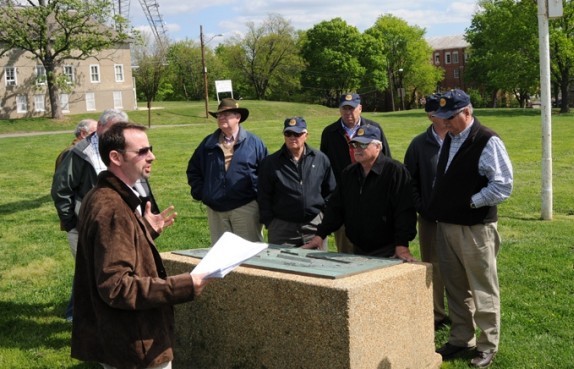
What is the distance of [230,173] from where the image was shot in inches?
257

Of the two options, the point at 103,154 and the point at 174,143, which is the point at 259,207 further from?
the point at 174,143

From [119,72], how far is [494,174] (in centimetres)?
5957

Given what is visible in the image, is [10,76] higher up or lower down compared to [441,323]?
higher up

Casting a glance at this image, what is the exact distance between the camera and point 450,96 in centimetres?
495

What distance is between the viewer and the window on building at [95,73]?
59.2 metres

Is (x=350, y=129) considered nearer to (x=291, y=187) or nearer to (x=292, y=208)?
(x=291, y=187)

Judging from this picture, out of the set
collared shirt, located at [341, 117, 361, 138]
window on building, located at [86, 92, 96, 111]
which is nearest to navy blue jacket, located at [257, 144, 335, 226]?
collared shirt, located at [341, 117, 361, 138]

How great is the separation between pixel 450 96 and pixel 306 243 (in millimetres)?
2003

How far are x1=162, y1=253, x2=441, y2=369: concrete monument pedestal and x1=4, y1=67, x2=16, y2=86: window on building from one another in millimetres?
54252

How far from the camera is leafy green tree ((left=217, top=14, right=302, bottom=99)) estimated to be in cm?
8356

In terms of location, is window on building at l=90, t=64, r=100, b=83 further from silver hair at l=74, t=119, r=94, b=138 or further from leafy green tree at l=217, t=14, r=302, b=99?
silver hair at l=74, t=119, r=94, b=138

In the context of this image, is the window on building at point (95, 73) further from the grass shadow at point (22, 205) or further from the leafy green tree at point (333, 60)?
the grass shadow at point (22, 205)

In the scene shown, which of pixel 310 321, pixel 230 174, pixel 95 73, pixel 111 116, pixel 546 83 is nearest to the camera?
pixel 310 321

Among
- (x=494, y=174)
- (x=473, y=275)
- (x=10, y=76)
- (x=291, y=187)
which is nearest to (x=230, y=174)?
(x=291, y=187)
